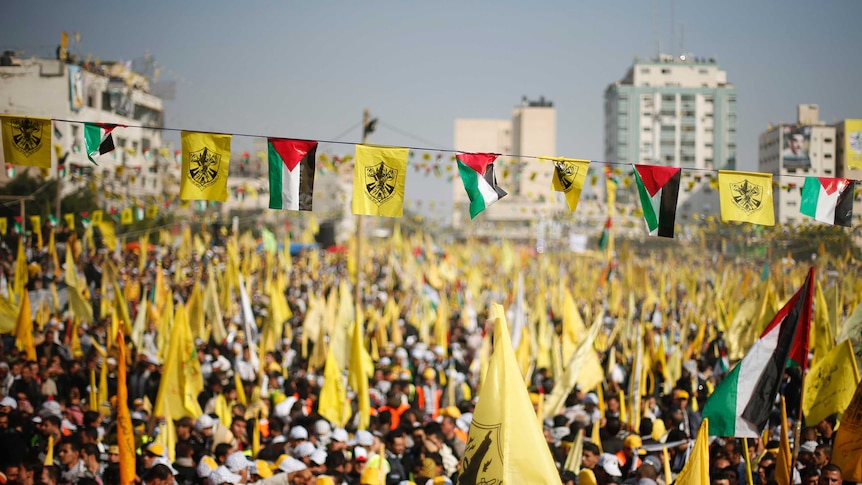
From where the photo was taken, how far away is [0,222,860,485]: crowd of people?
289 inches

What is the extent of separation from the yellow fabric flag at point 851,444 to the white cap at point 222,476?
4783mm

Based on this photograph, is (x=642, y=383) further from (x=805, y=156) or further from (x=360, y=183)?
(x=805, y=156)

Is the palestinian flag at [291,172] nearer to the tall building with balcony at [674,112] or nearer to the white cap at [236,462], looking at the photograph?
the white cap at [236,462]

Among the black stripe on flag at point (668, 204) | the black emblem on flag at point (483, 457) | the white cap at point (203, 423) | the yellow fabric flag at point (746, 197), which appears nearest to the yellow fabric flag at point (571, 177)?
the black stripe on flag at point (668, 204)

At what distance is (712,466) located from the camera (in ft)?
23.9

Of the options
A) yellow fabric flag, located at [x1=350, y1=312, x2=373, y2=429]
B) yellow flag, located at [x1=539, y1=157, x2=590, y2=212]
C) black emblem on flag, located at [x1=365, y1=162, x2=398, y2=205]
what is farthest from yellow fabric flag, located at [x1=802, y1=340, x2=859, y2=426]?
yellow fabric flag, located at [x1=350, y1=312, x2=373, y2=429]

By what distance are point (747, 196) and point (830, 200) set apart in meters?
0.77

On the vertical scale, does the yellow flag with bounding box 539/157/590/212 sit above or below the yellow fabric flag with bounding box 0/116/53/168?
below

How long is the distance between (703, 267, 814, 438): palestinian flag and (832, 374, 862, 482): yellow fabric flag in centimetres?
57

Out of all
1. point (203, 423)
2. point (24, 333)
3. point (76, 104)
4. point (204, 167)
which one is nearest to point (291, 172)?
point (204, 167)

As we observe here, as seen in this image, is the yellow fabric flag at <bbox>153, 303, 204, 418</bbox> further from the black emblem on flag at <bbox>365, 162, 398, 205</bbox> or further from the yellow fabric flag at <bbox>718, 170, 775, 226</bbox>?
the yellow fabric flag at <bbox>718, 170, 775, 226</bbox>

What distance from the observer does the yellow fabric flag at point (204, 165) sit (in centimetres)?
780

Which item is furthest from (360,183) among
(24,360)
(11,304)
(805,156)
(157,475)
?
(805,156)

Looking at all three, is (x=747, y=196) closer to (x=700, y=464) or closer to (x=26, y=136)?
(x=700, y=464)
